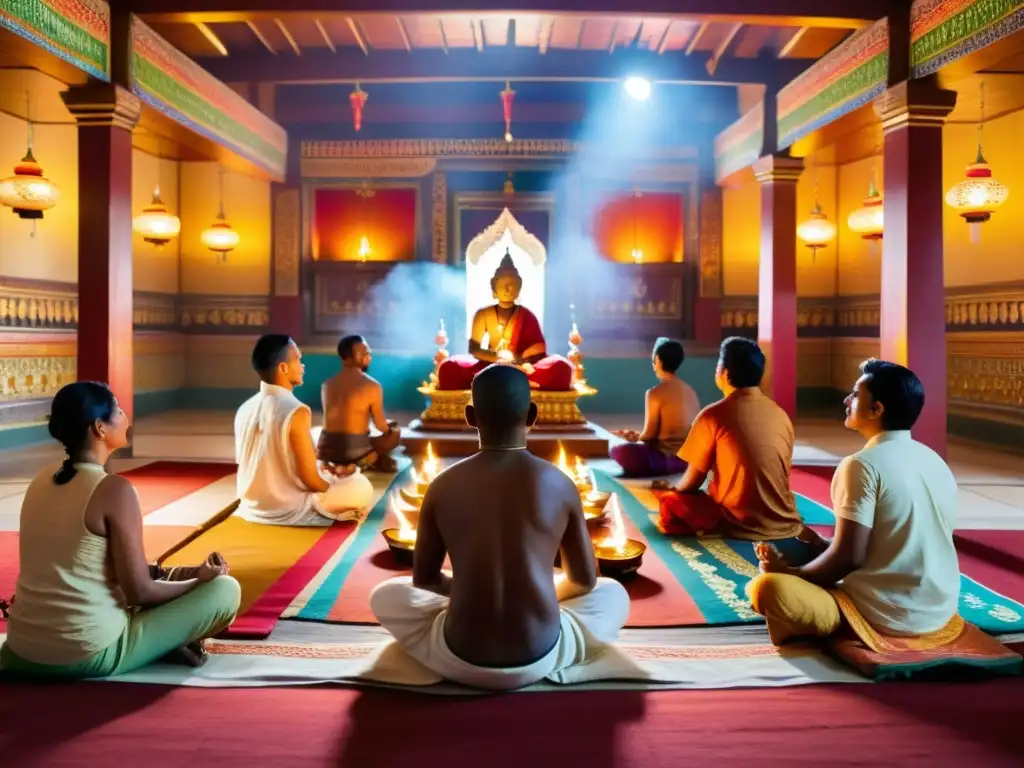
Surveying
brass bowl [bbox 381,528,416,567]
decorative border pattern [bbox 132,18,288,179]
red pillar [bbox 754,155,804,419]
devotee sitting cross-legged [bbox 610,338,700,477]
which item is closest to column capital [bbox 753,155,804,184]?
red pillar [bbox 754,155,804,419]

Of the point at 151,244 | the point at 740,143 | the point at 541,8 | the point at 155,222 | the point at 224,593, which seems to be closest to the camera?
the point at 224,593

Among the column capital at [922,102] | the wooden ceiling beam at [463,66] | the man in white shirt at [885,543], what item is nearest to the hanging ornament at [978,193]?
the column capital at [922,102]

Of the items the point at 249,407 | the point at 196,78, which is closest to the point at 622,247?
the point at 196,78

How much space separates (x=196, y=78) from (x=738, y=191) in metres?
7.76

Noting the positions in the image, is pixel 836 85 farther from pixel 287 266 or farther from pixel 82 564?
pixel 287 266

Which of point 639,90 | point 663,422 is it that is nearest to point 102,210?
point 663,422

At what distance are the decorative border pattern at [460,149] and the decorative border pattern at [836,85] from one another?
3363 millimetres

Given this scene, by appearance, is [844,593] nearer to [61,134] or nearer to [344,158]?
[61,134]

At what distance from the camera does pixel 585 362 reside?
487 inches

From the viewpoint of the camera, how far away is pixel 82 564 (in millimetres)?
2754

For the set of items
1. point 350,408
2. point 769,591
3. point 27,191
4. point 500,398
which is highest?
point 27,191

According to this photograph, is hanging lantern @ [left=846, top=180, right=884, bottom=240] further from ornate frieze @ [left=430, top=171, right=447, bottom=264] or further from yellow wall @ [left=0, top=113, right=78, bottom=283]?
yellow wall @ [left=0, top=113, right=78, bottom=283]

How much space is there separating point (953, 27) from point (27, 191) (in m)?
7.85

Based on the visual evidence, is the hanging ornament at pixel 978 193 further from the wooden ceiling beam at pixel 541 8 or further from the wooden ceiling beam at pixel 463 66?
the wooden ceiling beam at pixel 463 66
